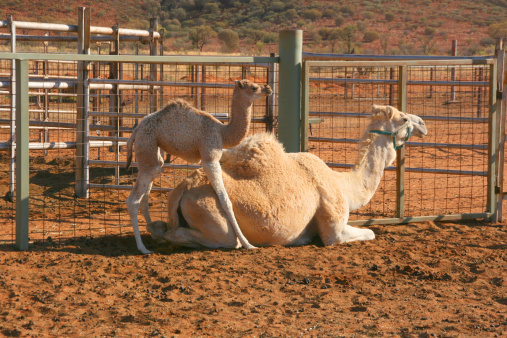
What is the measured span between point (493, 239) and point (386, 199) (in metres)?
2.66

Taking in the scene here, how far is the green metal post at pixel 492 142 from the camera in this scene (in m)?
8.23

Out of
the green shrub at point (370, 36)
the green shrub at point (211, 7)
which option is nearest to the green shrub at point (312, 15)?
the green shrub at point (370, 36)

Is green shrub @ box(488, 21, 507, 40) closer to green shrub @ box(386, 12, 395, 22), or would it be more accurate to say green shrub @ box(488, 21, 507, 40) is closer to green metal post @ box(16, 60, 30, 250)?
green shrub @ box(386, 12, 395, 22)

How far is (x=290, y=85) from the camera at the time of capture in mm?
7512

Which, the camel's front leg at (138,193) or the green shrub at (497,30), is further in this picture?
the green shrub at (497,30)

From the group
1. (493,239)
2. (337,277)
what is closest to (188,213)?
(337,277)

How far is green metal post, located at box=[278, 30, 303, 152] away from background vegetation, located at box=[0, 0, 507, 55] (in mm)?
35245

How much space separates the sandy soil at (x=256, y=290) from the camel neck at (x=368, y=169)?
541 millimetres

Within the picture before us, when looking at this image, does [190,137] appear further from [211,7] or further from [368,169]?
[211,7]

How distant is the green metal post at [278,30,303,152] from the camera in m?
7.51

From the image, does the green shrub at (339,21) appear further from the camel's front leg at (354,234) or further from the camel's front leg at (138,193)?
the camel's front leg at (138,193)

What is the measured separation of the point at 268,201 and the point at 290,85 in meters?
1.46

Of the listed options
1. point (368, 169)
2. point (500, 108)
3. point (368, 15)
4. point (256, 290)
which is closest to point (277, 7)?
point (368, 15)

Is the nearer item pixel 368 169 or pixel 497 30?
pixel 368 169
